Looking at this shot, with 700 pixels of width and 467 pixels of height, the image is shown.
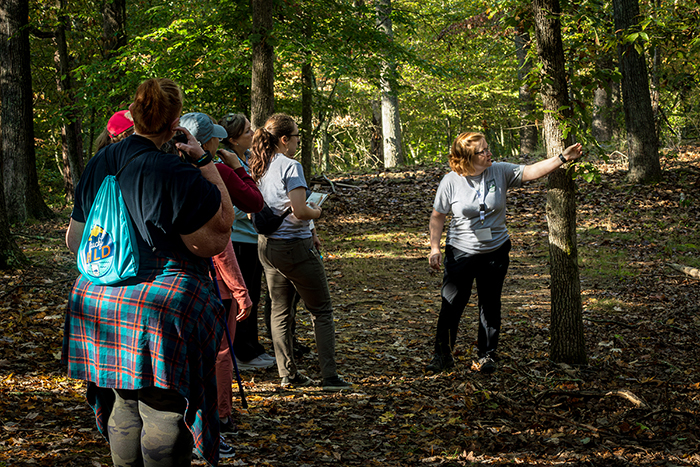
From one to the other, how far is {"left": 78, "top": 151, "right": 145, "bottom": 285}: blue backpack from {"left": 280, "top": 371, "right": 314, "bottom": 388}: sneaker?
2.80 metres

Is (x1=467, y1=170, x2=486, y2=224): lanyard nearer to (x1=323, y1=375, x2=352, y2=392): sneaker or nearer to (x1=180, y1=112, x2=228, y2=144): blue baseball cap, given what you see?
(x1=323, y1=375, x2=352, y2=392): sneaker

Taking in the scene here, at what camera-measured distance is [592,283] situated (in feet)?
28.1

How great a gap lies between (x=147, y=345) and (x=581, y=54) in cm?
415

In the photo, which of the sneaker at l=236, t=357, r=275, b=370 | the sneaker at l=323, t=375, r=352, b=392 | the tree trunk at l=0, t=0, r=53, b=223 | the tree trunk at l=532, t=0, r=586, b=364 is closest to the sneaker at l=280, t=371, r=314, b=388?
the sneaker at l=323, t=375, r=352, b=392

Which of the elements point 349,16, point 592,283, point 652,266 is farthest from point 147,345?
point 349,16

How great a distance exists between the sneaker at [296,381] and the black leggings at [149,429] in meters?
2.48

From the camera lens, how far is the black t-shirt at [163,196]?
216 cm

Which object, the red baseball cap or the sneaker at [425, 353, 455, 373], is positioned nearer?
the red baseball cap

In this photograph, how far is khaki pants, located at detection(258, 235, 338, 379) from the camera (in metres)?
4.44

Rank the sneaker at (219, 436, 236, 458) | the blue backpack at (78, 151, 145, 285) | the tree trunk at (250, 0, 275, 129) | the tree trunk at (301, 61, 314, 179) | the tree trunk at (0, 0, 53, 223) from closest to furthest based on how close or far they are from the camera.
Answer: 1. the blue backpack at (78, 151, 145, 285)
2. the sneaker at (219, 436, 236, 458)
3. the tree trunk at (250, 0, 275, 129)
4. the tree trunk at (0, 0, 53, 223)
5. the tree trunk at (301, 61, 314, 179)

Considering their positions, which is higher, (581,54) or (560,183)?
(581,54)

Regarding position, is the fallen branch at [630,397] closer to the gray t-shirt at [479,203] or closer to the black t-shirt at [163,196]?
the gray t-shirt at [479,203]

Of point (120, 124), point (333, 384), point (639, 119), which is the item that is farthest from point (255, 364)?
point (639, 119)

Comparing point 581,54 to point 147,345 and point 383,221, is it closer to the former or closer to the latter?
point 147,345
